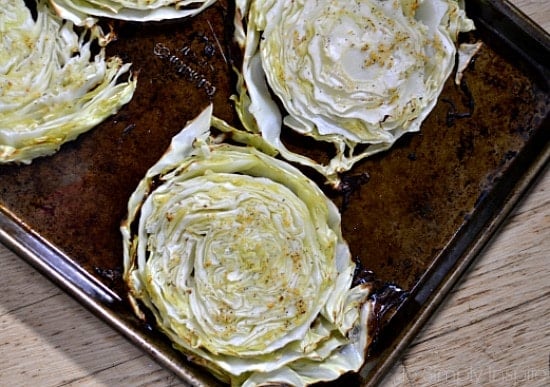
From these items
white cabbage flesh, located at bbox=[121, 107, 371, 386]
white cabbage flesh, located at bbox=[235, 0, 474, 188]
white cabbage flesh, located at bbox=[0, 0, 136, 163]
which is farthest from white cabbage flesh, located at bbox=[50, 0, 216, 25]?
white cabbage flesh, located at bbox=[121, 107, 371, 386]

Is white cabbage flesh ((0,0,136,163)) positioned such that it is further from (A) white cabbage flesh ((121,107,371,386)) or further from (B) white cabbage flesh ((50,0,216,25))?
(A) white cabbage flesh ((121,107,371,386))

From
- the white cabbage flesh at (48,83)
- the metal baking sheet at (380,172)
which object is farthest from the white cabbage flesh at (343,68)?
the white cabbage flesh at (48,83)

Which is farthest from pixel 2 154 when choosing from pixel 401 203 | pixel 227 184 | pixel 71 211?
pixel 401 203

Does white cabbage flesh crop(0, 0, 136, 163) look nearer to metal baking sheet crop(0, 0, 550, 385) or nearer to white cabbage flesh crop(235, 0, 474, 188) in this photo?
metal baking sheet crop(0, 0, 550, 385)

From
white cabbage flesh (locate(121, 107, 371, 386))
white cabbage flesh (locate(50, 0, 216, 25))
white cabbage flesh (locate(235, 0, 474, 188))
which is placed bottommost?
white cabbage flesh (locate(121, 107, 371, 386))

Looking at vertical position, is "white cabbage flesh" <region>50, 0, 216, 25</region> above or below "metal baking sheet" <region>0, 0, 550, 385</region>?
above

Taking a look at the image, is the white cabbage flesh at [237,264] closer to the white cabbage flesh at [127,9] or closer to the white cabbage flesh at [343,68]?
the white cabbage flesh at [343,68]
